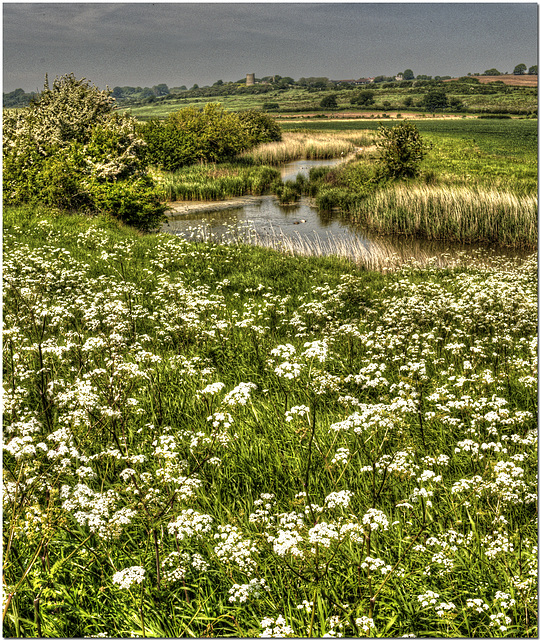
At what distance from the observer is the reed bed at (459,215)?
18.4 meters

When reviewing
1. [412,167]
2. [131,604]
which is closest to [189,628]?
[131,604]

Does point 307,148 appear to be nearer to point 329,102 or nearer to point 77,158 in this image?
point 77,158

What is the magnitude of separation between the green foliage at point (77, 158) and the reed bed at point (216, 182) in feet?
32.2

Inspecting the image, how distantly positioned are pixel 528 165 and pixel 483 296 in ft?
95.5

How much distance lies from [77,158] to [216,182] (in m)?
16.5

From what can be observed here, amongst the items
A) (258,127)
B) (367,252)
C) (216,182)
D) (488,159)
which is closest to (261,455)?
(367,252)

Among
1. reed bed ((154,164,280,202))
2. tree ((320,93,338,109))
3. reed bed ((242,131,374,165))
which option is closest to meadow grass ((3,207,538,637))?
reed bed ((154,164,280,202))

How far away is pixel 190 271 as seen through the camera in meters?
12.0

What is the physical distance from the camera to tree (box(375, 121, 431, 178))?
88.6 feet

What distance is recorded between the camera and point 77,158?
57.9ft

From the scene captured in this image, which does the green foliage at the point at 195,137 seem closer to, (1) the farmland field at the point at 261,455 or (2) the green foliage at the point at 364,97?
(1) the farmland field at the point at 261,455

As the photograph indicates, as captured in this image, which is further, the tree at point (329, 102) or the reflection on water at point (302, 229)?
the tree at point (329, 102)

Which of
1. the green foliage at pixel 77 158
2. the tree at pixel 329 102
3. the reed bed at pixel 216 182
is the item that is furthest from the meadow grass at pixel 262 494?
the tree at pixel 329 102

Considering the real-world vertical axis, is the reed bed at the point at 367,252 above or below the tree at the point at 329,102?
below
